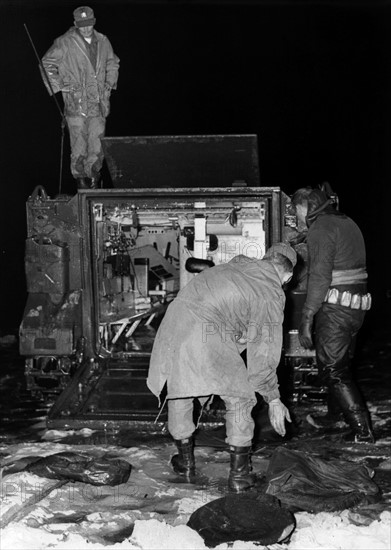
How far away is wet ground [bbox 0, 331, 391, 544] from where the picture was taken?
191 inches

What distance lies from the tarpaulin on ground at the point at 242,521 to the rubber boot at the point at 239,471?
0.42 metres

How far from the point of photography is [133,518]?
4770mm

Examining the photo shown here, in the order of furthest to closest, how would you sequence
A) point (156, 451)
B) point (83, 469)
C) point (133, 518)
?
1. point (156, 451)
2. point (83, 469)
3. point (133, 518)

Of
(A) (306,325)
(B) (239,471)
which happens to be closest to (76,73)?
(A) (306,325)

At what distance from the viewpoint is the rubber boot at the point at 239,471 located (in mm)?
5223

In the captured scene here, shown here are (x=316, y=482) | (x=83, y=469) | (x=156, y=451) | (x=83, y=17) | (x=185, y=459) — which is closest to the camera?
(x=316, y=482)

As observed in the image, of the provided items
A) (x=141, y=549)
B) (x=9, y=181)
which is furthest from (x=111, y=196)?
(x=9, y=181)

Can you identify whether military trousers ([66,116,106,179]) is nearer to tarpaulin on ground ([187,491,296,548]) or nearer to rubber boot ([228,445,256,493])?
rubber boot ([228,445,256,493])

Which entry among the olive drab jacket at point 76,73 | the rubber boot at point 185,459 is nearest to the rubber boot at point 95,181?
the olive drab jacket at point 76,73

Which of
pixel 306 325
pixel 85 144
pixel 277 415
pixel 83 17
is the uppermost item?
pixel 83 17

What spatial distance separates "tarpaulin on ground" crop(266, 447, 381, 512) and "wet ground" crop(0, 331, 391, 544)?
0.34 feet

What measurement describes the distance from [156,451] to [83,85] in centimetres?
395

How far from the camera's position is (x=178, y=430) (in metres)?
5.42

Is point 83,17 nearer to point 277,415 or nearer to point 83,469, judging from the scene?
point 83,469
